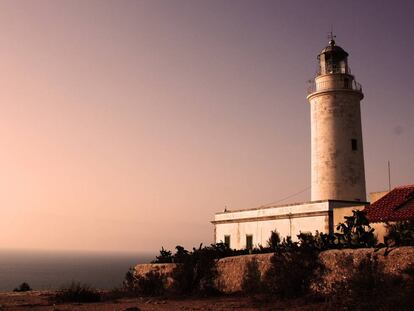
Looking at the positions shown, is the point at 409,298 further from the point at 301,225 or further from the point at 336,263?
the point at 301,225

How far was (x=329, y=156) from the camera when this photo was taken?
2948cm

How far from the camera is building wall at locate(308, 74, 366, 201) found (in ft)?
95.1

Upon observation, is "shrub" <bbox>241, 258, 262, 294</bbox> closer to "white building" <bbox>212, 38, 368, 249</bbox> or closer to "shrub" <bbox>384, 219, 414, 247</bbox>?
"shrub" <bbox>384, 219, 414, 247</bbox>

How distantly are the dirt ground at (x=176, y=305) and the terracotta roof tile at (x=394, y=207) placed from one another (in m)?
7.89

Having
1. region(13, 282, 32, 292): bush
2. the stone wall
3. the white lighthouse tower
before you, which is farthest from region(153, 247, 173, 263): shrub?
the white lighthouse tower

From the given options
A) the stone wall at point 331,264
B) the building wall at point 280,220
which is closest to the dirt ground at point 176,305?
the stone wall at point 331,264

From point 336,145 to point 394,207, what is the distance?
1036cm

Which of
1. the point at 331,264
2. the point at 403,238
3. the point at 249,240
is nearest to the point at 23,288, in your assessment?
the point at 249,240

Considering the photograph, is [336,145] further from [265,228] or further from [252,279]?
[252,279]

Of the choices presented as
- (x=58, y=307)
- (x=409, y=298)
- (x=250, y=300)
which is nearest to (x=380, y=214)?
(x=250, y=300)

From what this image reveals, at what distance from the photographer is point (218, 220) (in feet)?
109

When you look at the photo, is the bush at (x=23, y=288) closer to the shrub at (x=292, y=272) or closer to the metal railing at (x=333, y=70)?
the shrub at (x=292, y=272)

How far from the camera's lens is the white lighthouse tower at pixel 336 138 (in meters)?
29.0

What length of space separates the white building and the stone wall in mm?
11439
